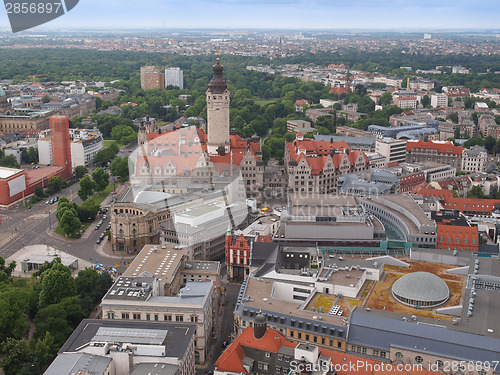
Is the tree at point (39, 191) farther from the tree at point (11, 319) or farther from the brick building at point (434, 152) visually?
the brick building at point (434, 152)

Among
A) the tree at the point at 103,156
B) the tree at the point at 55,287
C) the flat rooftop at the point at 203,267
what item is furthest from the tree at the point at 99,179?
the tree at the point at 55,287

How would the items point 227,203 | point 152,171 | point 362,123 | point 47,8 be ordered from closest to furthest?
point 47,8, point 227,203, point 152,171, point 362,123

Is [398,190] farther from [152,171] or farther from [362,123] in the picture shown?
[362,123]

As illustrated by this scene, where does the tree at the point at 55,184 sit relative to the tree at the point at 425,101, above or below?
below

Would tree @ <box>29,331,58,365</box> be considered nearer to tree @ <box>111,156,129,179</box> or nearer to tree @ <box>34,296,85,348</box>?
tree @ <box>34,296,85,348</box>

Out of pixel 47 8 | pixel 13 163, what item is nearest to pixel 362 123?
pixel 13 163
